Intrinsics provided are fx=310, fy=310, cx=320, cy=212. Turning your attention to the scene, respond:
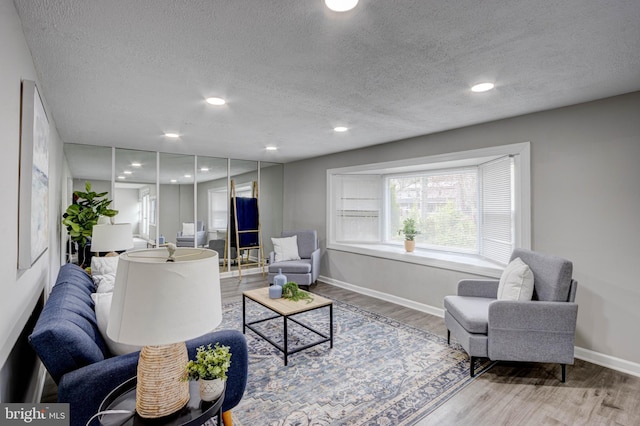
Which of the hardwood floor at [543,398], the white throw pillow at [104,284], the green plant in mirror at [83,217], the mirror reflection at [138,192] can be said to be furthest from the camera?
the mirror reflection at [138,192]

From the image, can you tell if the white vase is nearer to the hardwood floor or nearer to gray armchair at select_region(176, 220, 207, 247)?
the hardwood floor

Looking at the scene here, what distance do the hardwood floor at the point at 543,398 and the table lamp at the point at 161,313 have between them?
1639mm

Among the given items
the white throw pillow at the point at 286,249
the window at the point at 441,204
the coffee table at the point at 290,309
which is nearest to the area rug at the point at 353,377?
the coffee table at the point at 290,309

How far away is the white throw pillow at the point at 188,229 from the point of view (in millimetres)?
5746

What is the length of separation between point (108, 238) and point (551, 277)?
4427 mm

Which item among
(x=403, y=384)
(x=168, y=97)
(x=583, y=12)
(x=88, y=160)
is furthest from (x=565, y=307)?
(x=88, y=160)

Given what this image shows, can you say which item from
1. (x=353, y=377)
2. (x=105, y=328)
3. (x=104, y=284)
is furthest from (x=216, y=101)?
(x=353, y=377)

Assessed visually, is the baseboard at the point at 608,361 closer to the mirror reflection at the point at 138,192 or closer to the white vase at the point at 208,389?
the white vase at the point at 208,389

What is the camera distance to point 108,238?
357 centimetres

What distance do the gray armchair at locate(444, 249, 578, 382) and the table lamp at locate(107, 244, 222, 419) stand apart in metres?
2.21

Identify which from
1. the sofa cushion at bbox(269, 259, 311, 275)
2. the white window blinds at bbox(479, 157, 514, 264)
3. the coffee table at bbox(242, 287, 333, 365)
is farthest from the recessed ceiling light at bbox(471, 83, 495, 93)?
the sofa cushion at bbox(269, 259, 311, 275)

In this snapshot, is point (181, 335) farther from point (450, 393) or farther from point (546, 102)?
point (546, 102)

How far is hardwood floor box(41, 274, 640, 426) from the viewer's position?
2021 mm

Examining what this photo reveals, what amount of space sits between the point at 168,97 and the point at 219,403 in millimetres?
2364
